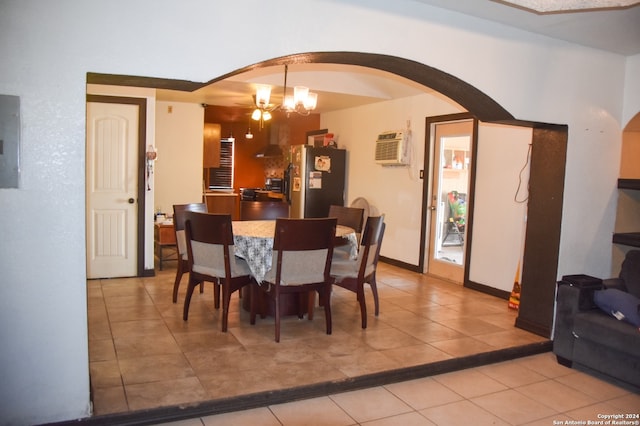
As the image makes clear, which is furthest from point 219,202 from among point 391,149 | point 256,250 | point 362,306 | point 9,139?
point 9,139

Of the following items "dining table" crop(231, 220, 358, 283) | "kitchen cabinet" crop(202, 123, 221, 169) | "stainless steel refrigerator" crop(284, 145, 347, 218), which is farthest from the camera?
"kitchen cabinet" crop(202, 123, 221, 169)

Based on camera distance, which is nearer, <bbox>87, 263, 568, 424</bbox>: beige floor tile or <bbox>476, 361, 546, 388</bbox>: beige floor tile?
<bbox>87, 263, 568, 424</bbox>: beige floor tile

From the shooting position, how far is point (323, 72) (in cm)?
612

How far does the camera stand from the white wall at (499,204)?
16.4 feet

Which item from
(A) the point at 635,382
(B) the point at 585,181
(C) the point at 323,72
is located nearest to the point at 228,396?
(A) the point at 635,382

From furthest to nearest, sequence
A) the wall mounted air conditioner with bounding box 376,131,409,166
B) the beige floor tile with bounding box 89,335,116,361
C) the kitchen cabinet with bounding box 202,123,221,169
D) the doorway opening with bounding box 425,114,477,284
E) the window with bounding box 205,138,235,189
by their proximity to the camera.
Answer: the window with bounding box 205,138,235,189, the kitchen cabinet with bounding box 202,123,221,169, the wall mounted air conditioner with bounding box 376,131,409,166, the doorway opening with bounding box 425,114,477,284, the beige floor tile with bounding box 89,335,116,361

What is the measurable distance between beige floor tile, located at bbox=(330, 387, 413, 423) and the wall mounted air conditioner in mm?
3966

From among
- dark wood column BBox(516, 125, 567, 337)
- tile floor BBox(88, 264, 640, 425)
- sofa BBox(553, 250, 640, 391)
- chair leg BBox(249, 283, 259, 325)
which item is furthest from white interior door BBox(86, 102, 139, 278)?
sofa BBox(553, 250, 640, 391)

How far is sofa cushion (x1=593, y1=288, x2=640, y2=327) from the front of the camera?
3.18 m

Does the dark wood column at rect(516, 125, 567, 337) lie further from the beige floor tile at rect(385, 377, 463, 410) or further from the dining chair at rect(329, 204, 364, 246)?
the dining chair at rect(329, 204, 364, 246)

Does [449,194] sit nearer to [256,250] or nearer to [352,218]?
[352,218]

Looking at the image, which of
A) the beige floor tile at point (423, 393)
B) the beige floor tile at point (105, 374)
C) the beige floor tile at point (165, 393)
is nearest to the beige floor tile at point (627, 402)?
the beige floor tile at point (423, 393)

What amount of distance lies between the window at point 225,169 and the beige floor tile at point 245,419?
28.7 feet

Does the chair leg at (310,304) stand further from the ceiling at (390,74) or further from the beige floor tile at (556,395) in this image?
the ceiling at (390,74)
